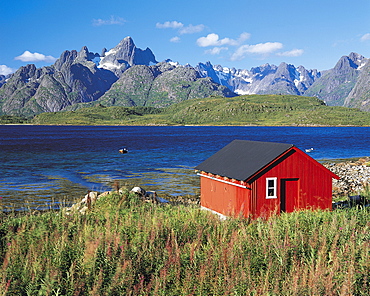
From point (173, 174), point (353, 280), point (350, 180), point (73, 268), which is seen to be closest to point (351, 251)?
point (353, 280)

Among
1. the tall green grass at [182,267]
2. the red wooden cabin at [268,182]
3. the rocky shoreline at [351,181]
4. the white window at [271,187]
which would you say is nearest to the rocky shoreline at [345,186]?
the rocky shoreline at [351,181]

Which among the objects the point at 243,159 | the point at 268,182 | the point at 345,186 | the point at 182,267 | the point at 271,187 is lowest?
the point at 345,186

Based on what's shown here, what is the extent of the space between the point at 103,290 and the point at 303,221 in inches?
351

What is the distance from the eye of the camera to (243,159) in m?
22.2

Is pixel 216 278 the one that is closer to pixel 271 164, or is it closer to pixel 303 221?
pixel 303 221

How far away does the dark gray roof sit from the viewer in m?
20.5

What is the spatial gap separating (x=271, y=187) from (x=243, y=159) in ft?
8.29

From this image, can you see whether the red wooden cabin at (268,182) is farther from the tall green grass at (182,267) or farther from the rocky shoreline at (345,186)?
the tall green grass at (182,267)

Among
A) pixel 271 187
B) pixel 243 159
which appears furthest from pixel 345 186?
pixel 271 187

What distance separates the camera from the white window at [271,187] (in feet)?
67.2

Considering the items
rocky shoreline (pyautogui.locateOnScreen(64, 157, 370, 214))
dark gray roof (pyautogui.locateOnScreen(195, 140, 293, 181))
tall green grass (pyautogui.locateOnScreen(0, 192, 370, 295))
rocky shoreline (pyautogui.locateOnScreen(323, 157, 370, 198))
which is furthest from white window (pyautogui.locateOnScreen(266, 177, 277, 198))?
rocky shoreline (pyautogui.locateOnScreen(323, 157, 370, 198))

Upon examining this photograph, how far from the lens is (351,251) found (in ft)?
33.5

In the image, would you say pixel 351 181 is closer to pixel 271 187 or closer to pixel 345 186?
pixel 345 186

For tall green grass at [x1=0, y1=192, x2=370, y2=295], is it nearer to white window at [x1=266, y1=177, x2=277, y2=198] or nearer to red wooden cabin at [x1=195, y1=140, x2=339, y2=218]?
red wooden cabin at [x1=195, y1=140, x2=339, y2=218]
